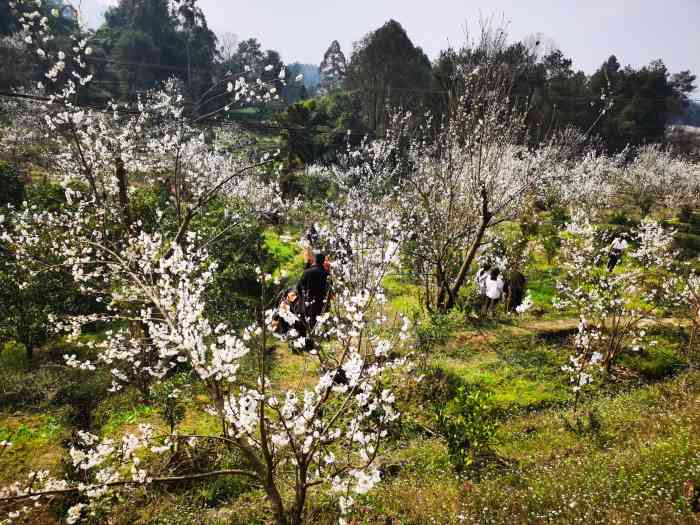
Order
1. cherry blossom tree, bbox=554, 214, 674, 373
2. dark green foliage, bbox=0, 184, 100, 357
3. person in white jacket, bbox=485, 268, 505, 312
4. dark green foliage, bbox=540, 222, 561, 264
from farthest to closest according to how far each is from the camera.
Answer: dark green foliage, bbox=540, 222, 561, 264 → person in white jacket, bbox=485, 268, 505, 312 → dark green foliage, bbox=0, 184, 100, 357 → cherry blossom tree, bbox=554, 214, 674, 373

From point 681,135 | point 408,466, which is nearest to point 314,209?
point 408,466

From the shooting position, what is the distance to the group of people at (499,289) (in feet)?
31.3

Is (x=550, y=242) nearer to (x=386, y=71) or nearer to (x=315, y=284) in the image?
(x=315, y=284)

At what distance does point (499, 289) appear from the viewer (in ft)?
31.4

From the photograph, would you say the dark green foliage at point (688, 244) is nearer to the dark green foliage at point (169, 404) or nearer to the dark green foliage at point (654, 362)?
the dark green foliage at point (654, 362)

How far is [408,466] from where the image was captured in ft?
17.7

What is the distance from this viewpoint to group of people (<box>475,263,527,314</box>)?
9.55 m

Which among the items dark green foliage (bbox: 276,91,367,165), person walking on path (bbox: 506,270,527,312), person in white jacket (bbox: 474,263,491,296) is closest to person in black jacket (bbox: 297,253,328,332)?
person in white jacket (bbox: 474,263,491,296)

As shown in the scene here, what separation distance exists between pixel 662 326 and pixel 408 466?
7.73m

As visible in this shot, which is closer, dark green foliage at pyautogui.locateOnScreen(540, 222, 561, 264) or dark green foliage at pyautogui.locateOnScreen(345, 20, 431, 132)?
dark green foliage at pyautogui.locateOnScreen(540, 222, 561, 264)

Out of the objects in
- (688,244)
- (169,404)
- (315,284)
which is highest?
(688,244)

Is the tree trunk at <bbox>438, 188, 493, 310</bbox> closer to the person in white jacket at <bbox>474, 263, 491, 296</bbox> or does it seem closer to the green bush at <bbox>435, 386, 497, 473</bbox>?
the person in white jacket at <bbox>474, 263, 491, 296</bbox>

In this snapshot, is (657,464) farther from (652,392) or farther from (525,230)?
(525,230)

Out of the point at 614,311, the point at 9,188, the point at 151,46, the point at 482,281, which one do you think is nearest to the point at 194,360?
the point at 614,311
